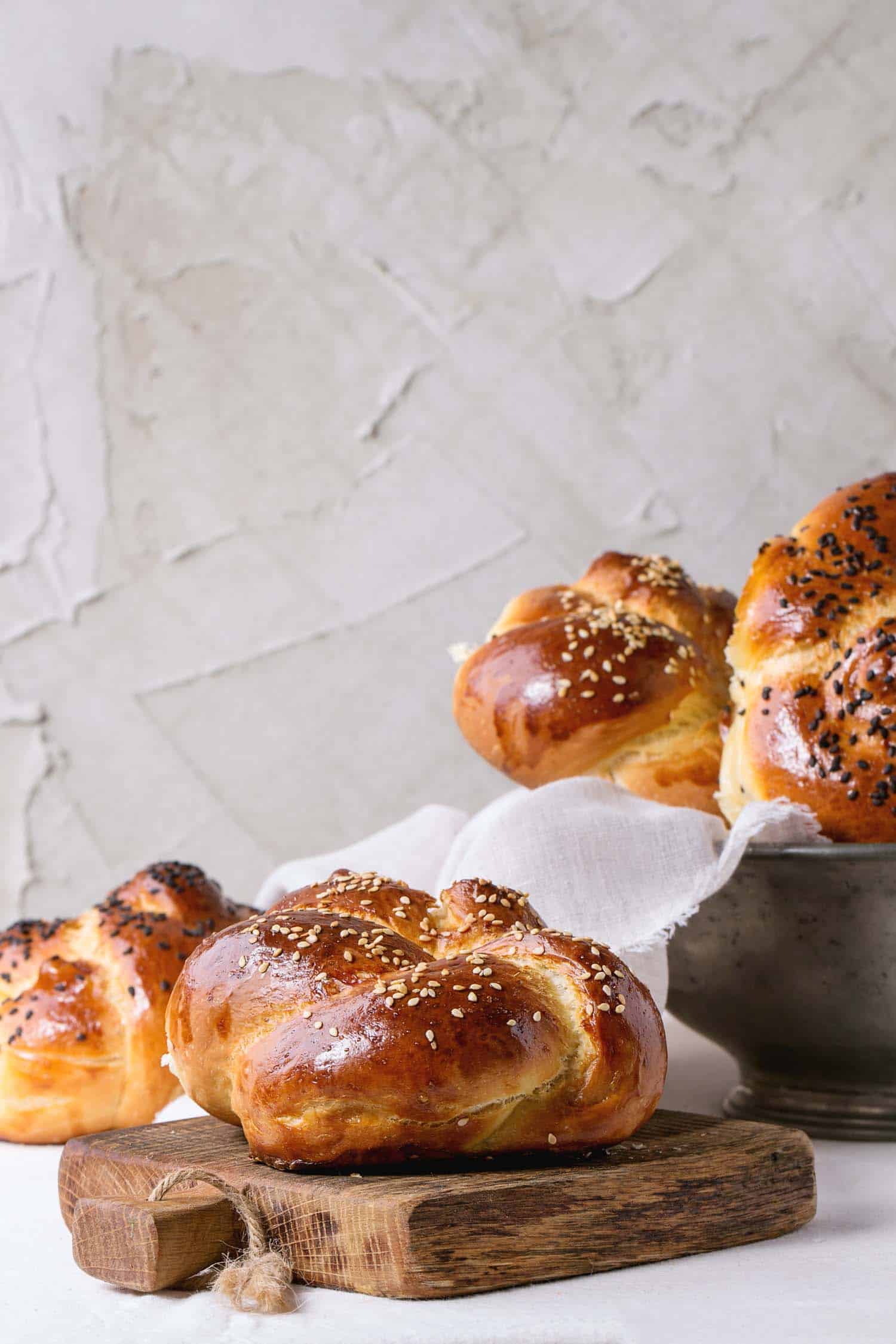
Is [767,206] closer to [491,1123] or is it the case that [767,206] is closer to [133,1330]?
[491,1123]

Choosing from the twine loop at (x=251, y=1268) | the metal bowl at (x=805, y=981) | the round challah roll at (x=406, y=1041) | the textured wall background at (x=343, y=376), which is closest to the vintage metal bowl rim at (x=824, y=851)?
the metal bowl at (x=805, y=981)

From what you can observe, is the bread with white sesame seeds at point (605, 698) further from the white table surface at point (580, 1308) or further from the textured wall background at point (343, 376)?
the textured wall background at point (343, 376)

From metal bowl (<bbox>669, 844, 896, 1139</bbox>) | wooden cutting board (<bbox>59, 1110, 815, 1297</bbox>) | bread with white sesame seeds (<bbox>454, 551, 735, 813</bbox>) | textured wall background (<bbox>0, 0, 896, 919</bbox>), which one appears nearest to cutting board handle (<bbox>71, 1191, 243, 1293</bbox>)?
wooden cutting board (<bbox>59, 1110, 815, 1297</bbox>)

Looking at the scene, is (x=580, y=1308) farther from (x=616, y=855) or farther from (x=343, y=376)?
(x=343, y=376)

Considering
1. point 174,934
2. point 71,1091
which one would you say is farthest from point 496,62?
point 71,1091

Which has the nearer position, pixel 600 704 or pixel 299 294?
pixel 600 704
